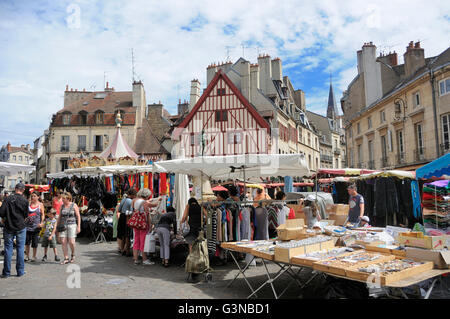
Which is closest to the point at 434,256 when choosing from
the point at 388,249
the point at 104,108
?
the point at 388,249

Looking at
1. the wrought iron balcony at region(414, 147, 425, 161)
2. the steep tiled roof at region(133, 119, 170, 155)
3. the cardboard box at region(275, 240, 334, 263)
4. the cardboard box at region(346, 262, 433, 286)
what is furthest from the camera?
the steep tiled roof at region(133, 119, 170, 155)

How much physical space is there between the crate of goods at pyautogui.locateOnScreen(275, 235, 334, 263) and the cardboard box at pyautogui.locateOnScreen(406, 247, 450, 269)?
0.96 m

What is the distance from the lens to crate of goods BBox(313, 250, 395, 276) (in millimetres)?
3295

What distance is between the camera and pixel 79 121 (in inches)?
1272

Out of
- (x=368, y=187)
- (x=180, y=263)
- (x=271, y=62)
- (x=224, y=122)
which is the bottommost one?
(x=180, y=263)

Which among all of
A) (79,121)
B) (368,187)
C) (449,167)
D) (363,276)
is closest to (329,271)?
(363,276)

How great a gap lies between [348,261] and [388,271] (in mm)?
436

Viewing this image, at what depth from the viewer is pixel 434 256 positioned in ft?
11.3

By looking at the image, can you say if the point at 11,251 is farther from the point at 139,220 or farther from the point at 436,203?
the point at 436,203

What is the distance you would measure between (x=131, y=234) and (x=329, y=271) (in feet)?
18.4

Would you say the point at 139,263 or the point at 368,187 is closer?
the point at 139,263

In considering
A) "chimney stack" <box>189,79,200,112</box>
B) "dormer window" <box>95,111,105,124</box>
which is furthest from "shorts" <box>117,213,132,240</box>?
"dormer window" <box>95,111,105,124</box>

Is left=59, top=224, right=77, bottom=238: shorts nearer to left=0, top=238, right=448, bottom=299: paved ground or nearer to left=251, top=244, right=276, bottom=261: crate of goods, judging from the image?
left=0, top=238, right=448, bottom=299: paved ground
